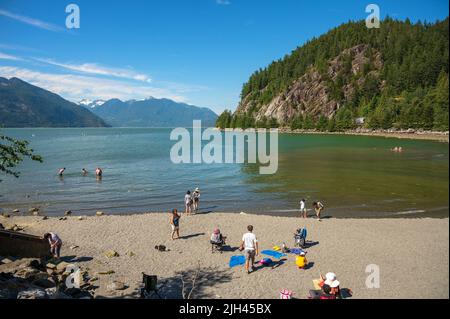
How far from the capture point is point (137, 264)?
1622 cm

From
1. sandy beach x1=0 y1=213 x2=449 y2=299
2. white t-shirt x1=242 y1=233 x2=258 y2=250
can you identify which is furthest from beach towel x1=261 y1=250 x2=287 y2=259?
white t-shirt x1=242 y1=233 x2=258 y2=250

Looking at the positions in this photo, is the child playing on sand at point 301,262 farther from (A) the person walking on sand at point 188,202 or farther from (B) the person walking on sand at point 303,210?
(A) the person walking on sand at point 188,202

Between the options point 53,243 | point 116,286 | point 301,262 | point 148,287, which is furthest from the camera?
point 53,243

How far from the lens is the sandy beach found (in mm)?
12773

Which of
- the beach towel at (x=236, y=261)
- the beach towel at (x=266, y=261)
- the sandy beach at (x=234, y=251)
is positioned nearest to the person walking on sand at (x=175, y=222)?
the sandy beach at (x=234, y=251)

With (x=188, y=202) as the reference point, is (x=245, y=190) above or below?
below

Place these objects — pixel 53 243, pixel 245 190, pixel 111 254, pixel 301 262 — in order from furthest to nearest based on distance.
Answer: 1. pixel 245 190
2. pixel 111 254
3. pixel 53 243
4. pixel 301 262

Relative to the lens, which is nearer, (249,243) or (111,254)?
(249,243)

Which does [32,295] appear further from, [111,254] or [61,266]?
[111,254]

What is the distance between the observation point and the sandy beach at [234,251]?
12.8 meters

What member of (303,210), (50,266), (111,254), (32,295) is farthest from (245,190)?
(32,295)

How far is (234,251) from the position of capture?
17844 mm
